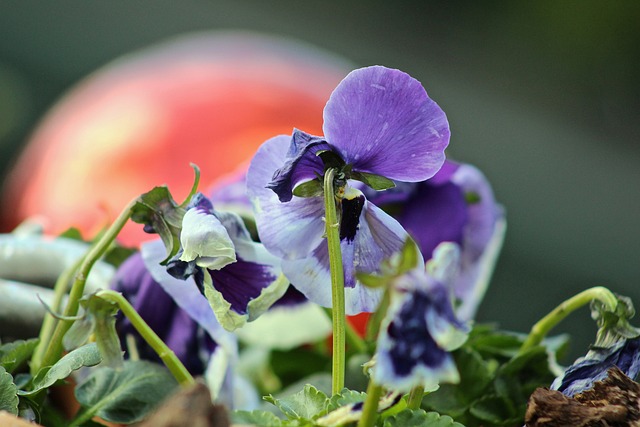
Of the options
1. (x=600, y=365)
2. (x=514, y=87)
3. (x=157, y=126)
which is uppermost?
(x=600, y=365)

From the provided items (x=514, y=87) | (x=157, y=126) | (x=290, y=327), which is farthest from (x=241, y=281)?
(x=514, y=87)

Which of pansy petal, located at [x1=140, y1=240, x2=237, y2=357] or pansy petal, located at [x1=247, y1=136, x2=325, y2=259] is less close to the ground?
pansy petal, located at [x1=247, y1=136, x2=325, y2=259]

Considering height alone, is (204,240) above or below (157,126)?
above

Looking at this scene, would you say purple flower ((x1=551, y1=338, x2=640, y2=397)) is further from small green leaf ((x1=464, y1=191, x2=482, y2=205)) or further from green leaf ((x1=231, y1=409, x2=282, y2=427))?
small green leaf ((x1=464, y1=191, x2=482, y2=205))

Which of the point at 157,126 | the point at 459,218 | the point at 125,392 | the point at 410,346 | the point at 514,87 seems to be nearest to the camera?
the point at 410,346

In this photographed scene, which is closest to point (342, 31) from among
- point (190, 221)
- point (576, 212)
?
point (576, 212)

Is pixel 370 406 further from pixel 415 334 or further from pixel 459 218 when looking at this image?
pixel 459 218

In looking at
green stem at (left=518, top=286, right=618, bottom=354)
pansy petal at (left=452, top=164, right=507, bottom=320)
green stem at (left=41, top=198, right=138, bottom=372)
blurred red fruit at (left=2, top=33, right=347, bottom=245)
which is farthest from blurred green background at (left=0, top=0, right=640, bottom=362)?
green stem at (left=41, top=198, right=138, bottom=372)
